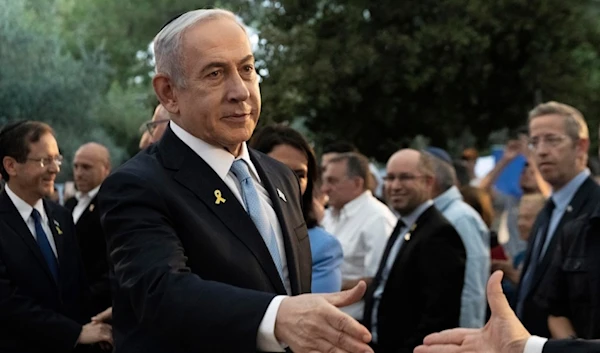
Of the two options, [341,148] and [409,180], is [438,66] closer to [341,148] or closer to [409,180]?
[341,148]

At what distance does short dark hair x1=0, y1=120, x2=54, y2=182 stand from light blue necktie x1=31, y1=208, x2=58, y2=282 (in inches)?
12.7

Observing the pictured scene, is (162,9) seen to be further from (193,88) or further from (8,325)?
(193,88)

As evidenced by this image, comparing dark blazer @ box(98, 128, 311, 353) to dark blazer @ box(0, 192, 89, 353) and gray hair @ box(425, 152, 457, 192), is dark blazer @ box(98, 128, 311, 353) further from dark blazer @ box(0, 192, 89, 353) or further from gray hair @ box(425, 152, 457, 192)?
gray hair @ box(425, 152, 457, 192)

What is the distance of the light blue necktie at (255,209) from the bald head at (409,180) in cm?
335

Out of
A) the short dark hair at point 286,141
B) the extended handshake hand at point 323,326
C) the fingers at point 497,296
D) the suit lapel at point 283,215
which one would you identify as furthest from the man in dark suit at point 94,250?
the extended handshake hand at point 323,326

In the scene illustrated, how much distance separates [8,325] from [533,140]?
324 cm

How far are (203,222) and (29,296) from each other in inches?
97.4

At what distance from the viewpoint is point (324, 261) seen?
4023mm

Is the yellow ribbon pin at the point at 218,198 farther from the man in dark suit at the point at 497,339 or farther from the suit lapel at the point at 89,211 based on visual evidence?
the suit lapel at the point at 89,211

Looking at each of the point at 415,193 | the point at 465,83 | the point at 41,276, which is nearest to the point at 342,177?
the point at 415,193

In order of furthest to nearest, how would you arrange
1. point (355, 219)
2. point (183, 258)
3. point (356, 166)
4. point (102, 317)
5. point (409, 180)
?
point (356, 166) → point (355, 219) → point (409, 180) → point (102, 317) → point (183, 258)

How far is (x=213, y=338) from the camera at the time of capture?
2311 mm

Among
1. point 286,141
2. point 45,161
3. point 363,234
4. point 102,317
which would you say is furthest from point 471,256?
point 45,161

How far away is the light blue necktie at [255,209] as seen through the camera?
8.75ft
